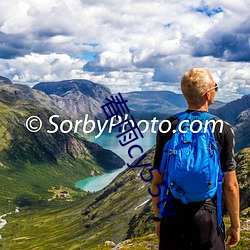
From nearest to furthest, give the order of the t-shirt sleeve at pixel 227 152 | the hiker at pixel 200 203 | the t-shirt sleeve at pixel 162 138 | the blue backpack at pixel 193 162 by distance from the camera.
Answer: the blue backpack at pixel 193 162 → the hiker at pixel 200 203 → the t-shirt sleeve at pixel 227 152 → the t-shirt sleeve at pixel 162 138

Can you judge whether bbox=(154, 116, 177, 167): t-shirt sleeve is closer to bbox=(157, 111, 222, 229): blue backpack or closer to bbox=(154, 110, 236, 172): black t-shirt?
bbox=(154, 110, 236, 172): black t-shirt

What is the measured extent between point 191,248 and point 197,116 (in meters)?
4.09

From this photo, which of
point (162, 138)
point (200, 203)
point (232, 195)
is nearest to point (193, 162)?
point (200, 203)

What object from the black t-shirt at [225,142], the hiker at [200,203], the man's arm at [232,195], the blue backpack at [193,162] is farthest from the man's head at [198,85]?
the man's arm at [232,195]

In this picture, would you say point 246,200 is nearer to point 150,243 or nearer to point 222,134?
point 150,243

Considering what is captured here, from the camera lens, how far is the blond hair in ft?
35.6

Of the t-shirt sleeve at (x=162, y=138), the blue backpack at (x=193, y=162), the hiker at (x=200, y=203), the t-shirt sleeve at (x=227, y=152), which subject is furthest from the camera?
the t-shirt sleeve at (x=162, y=138)

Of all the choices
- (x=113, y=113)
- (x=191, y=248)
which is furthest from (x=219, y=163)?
(x=113, y=113)

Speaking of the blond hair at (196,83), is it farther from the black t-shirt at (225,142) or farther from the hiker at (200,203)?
the black t-shirt at (225,142)

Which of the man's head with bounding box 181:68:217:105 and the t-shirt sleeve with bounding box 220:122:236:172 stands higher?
the man's head with bounding box 181:68:217:105

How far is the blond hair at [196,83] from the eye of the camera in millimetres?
10852

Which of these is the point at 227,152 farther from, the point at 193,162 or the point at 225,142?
the point at 193,162

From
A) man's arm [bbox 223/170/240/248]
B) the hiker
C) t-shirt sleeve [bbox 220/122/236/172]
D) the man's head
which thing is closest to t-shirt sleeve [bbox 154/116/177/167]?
the hiker

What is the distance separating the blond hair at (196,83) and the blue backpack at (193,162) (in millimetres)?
694
